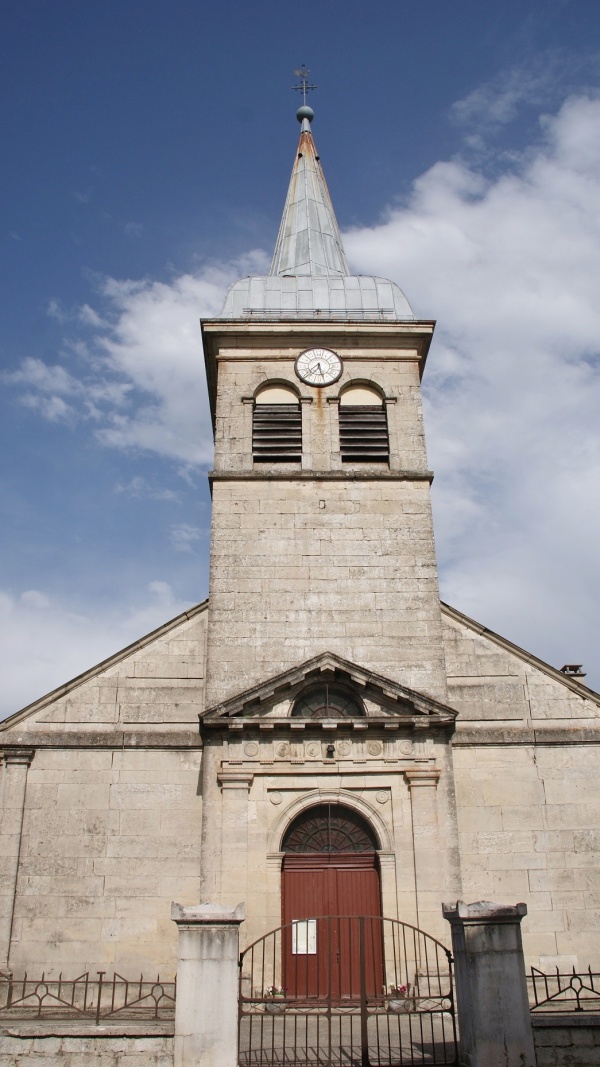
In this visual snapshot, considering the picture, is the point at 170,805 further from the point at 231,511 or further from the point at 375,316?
the point at 375,316

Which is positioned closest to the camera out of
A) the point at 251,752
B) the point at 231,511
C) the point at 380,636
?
the point at 251,752

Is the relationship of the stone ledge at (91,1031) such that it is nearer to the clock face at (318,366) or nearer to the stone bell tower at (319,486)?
the stone bell tower at (319,486)

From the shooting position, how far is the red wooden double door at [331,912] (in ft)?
48.9

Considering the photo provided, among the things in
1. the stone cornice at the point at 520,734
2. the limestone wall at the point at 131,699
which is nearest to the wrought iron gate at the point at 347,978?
the stone cornice at the point at 520,734

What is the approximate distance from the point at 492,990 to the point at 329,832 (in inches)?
266

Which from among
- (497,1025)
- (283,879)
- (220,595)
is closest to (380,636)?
(220,595)

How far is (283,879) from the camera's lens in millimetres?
15523

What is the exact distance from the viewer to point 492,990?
930 centimetres

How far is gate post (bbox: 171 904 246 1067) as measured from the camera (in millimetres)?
8992

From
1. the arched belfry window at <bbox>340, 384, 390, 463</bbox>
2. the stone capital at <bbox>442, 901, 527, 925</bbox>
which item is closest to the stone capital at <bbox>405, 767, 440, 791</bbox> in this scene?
the stone capital at <bbox>442, 901, 527, 925</bbox>

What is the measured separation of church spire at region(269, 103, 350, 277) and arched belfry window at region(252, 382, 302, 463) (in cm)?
451

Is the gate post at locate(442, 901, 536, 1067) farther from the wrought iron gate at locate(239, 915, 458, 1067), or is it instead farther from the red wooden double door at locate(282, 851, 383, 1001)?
the red wooden double door at locate(282, 851, 383, 1001)

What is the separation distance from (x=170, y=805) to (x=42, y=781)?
2371mm

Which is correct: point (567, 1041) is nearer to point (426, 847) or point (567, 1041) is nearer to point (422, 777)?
point (426, 847)
